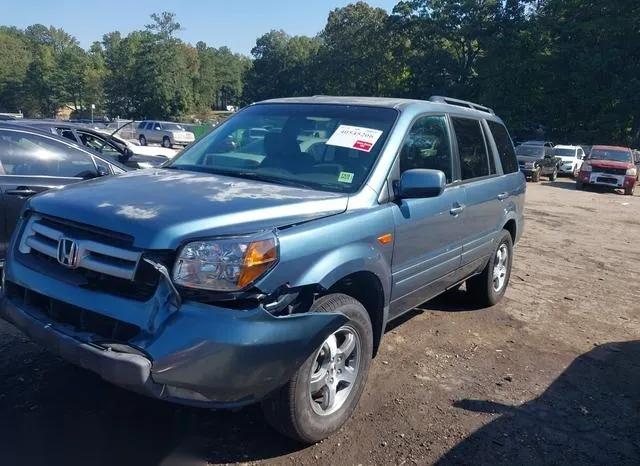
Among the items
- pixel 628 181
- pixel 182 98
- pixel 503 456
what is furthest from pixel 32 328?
pixel 182 98

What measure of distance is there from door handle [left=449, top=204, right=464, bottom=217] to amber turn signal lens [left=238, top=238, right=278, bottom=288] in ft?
6.81

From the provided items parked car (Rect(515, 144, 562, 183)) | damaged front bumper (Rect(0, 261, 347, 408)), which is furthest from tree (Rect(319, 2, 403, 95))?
damaged front bumper (Rect(0, 261, 347, 408))

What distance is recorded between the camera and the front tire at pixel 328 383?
121 inches

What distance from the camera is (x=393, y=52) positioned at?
59.1m

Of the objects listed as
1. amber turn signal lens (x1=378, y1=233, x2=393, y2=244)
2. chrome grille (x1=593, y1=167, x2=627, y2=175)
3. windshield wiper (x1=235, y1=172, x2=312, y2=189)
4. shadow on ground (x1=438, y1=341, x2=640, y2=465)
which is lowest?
shadow on ground (x1=438, y1=341, x2=640, y2=465)

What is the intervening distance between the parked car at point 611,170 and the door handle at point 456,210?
1968 centimetres

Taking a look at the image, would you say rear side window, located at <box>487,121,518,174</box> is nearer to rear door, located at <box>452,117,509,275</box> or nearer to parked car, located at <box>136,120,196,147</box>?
rear door, located at <box>452,117,509,275</box>

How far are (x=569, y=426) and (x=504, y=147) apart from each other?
3.16 m

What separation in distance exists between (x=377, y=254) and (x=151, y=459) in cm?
172

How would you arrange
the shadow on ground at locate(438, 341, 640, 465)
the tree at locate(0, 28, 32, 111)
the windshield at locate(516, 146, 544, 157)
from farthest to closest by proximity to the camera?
the tree at locate(0, 28, 32, 111) < the windshield at locate(516, 146, 544, 157) < the shadow on ground at locate(438, 341, 640, 465)

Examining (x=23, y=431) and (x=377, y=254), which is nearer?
(x=23, y=431)

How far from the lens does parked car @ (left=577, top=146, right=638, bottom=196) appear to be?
2167cm

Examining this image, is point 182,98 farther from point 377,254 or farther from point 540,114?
point 377,254

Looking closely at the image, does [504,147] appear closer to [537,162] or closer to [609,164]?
[609,164]
